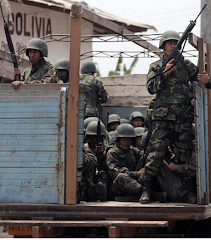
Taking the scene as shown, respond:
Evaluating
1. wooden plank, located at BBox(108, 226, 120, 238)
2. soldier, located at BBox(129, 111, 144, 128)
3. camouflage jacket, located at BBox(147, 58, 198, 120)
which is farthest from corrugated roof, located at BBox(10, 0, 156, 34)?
wooden plank, located at BBox(108, 226, 120, 238)

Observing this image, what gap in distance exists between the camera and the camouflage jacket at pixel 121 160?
793 centimetres

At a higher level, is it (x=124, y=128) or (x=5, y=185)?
(x=124, y=128)

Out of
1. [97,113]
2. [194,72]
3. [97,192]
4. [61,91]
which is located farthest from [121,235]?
[97,113]

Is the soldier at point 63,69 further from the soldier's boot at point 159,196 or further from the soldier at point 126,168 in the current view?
the soldier's boot at point 159,196

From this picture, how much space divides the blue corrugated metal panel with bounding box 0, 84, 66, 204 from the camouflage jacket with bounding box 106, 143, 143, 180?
3.79 ft

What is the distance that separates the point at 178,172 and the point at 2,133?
176cm

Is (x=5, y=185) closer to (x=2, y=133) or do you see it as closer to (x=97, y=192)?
(x=2, y=133)

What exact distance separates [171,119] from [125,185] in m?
0.81

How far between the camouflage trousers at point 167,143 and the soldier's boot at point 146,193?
0.16 ft

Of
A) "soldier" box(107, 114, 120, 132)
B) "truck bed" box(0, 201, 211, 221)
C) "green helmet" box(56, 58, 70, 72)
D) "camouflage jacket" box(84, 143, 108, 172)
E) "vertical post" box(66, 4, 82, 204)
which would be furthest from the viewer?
"soldier" box(107, 114, 120, 132)

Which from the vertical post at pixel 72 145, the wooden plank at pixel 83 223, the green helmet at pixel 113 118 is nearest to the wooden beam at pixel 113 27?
the vertical post at pixel 72 145

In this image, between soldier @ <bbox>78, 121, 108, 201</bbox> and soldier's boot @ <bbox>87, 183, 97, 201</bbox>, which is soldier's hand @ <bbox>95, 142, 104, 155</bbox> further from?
soldier's boot @ <bbox>87, 183, 97, 201</bbox>

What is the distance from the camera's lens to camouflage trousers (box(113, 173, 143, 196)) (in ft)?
24.7

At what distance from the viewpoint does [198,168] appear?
22.9 feet
